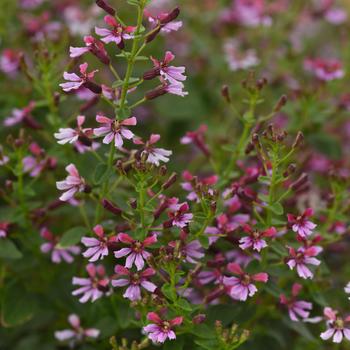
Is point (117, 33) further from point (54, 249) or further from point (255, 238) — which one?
point (54, 249)

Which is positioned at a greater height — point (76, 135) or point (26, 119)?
point (76, 135)

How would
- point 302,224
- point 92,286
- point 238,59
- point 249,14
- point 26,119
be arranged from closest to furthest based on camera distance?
1. point 302,224
2. point 92,286
3. point 26,119
4. point 238,59
5. point 249,14

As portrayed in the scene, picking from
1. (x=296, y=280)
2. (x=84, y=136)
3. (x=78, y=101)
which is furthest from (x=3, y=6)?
(x=296, y=280)

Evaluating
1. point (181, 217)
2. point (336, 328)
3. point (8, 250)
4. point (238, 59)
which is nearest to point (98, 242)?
point (181, 217)

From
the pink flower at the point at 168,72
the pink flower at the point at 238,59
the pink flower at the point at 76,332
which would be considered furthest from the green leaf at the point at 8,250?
the pink flower at the point at 238,59

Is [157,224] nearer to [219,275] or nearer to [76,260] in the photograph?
[219,275]

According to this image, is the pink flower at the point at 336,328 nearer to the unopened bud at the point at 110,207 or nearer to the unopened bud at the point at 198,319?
the unopened bud at the point at 198,319
